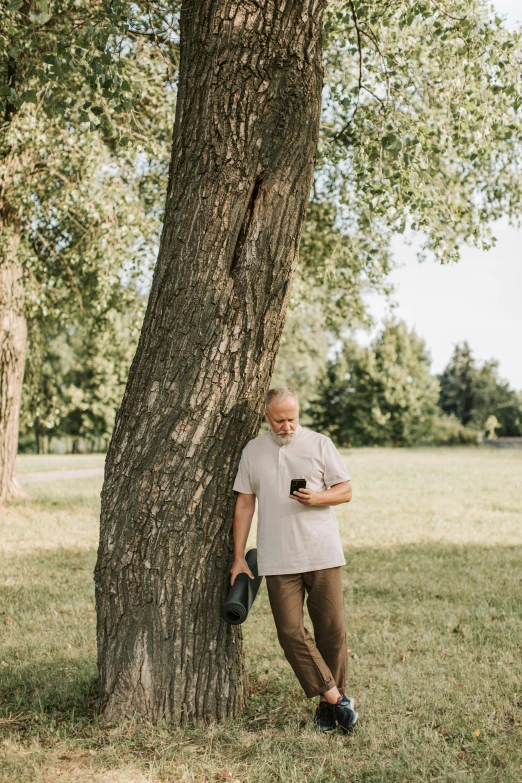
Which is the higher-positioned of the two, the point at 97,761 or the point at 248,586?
the point at 248,586

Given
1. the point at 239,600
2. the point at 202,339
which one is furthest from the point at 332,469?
the point at 202,339

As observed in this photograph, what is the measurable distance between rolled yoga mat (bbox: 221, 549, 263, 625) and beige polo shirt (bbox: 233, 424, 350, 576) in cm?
13

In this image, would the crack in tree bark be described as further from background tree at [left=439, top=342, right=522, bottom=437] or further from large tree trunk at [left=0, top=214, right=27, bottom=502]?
background tree at [left=439, top=342, right=522, bottom=437]

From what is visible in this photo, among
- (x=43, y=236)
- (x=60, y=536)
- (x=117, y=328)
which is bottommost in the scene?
(x=60, y=536)

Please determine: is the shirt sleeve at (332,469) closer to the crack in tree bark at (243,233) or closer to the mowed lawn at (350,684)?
the crack in tree bark at (243,233)

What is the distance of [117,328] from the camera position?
1529 centimetres

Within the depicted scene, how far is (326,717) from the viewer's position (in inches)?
177

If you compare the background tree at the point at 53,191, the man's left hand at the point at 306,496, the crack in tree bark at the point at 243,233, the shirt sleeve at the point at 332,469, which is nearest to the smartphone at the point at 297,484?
the man's left hand at the point at 306,496

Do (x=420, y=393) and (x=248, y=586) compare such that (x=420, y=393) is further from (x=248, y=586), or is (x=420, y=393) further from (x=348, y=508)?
(x=248, y=586)

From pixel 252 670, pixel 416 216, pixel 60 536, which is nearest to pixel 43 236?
pixel 60 536

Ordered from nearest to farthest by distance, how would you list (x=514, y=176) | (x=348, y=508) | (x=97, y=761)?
(x=97, y=761) < (x=514, y=176) < (x=348, y=508)

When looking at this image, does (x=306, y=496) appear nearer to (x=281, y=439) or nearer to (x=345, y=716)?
(x=281, y=439)

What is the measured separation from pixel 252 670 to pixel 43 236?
9929 mm

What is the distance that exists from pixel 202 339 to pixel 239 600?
1.56m
